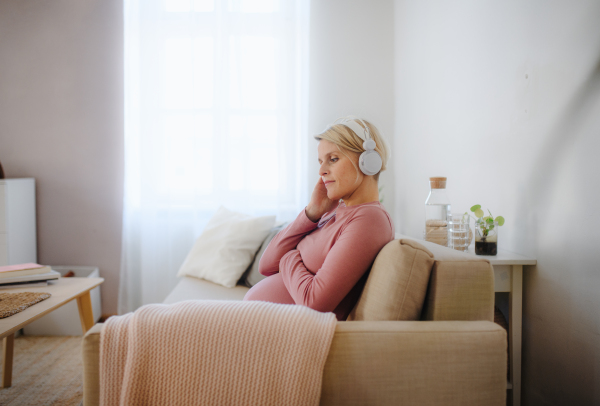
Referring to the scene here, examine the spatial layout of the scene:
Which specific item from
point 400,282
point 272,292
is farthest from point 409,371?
point 272,292

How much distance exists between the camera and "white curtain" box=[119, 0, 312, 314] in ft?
9.16

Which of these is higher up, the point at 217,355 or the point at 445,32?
the point at 445,32

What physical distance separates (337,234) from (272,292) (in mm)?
302

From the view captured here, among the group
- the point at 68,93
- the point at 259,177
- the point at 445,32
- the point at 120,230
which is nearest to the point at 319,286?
the point at 445,32

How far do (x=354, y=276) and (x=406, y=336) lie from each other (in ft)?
0.71

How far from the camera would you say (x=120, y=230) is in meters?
2.93

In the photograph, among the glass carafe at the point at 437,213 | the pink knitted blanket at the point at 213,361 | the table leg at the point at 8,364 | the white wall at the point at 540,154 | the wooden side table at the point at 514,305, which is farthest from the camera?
the table leg at the point at 8,364

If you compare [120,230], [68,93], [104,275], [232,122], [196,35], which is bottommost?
[104,275]

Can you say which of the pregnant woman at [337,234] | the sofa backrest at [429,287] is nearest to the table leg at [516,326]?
the sofa backrest at [429,287]

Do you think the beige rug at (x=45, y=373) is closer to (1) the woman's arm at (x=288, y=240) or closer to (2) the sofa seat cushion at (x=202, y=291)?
(2) the sofa seat cushion at (x=202, y=291)

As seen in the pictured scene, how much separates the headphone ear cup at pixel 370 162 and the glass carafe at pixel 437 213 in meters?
0.57

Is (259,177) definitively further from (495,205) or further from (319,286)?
(319,286)

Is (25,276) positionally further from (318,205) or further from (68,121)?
(68,121)

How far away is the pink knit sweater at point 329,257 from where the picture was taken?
96 centimetres
